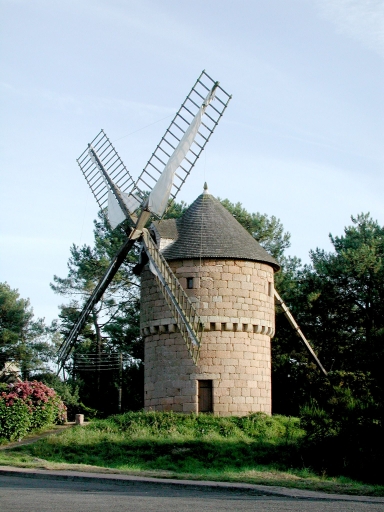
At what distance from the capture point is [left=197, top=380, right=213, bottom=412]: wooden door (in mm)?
26781

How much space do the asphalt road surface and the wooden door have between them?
32.3 ft

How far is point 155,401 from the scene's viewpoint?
27.6 metres

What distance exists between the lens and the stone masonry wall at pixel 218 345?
26.9 metres

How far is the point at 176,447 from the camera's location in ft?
79.2

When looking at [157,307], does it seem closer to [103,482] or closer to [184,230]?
[184,230]

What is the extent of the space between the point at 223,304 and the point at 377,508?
1472 centimetres

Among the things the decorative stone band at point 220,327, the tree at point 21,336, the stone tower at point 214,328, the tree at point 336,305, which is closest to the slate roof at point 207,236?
the stone tower at point 214,328

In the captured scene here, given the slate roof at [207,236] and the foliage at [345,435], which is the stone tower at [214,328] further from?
the foliage at [345,435]

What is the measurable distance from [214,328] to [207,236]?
3568 mm

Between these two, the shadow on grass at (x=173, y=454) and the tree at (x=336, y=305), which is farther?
the tree at (x=336, y=305)

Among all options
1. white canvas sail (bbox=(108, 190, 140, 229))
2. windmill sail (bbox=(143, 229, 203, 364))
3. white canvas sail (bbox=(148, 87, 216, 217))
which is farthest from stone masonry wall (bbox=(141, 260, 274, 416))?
white canvas sail (bbox=(108, 190, 140, 229))

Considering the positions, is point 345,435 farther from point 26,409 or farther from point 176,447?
point 26,409

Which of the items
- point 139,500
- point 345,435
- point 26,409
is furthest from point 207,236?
point 139,500

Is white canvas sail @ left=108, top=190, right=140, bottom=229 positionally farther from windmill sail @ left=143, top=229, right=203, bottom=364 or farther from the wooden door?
the wooden door
